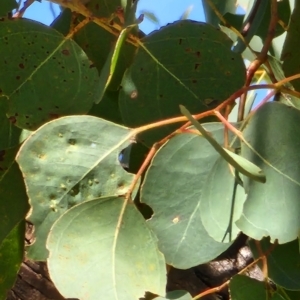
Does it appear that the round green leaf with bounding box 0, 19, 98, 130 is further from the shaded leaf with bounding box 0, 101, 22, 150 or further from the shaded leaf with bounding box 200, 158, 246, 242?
the shaded leaf with bounding box 200, 158, 246, 242

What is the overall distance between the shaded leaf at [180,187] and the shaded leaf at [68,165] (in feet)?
0.12

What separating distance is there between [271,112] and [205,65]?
0.32 ft

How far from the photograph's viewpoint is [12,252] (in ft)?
2.33

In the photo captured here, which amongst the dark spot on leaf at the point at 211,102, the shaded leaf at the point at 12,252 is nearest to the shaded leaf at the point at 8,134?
the shaded leaf at the point at 12,252

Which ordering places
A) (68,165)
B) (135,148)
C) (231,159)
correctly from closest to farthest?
Result: 1. (231,159)
2. (68,165)
3. (135,148)

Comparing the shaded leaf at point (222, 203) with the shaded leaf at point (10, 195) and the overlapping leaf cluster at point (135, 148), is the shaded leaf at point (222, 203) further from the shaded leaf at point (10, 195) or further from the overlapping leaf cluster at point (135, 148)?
the shaded leaf at point (10, 195)

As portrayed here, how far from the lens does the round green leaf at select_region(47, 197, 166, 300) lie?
54 centimetres

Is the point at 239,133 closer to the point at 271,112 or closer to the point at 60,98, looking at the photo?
the point at 271,112

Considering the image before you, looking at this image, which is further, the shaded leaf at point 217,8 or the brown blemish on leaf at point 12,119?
the shaded leaf at point 217,8

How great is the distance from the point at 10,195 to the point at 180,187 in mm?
199

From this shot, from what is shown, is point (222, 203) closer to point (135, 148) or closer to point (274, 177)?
point (274, 177)

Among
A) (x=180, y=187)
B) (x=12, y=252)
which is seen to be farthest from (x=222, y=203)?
(x=12, y=252)

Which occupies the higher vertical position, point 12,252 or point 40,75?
point 40,75

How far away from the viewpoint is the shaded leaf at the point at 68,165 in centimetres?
57
